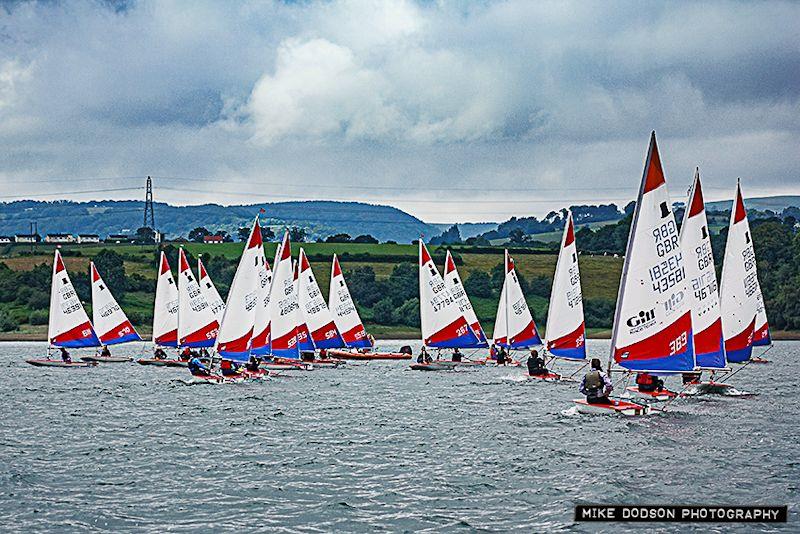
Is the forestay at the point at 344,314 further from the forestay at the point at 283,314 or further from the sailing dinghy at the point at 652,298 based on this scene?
the sailing dinghy at the point at 652,298

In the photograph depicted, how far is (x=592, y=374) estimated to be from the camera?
126ft

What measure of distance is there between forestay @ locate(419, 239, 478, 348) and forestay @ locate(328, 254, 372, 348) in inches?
438

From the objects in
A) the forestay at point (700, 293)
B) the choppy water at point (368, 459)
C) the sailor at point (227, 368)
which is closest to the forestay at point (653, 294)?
the choppy water at point (368, 459)

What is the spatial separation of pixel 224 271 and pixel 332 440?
117209 millimetres

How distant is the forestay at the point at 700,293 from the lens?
4288cm

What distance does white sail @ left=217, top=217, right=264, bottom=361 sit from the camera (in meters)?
55.1

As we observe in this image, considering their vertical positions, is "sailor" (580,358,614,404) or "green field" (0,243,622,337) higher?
"green field" (0,243,622,337)

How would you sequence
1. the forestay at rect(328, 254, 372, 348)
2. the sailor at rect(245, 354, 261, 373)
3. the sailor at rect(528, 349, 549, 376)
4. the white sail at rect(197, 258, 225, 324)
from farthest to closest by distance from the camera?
1. the forestay at rect(328, 254, 372, 348)
2. the white sail at rect(197, 258, 225, 324)
3. the sailor at rect(245, 354, 261, 373)
4. the sailor at rect(528, 349, 549, 376)

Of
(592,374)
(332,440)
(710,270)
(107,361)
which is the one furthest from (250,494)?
(107,361)

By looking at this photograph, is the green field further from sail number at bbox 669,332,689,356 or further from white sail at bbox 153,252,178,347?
sail number at bbox 669,332,689,356

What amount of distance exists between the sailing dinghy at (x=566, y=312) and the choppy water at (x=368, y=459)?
167 inches

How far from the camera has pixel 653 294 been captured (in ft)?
124

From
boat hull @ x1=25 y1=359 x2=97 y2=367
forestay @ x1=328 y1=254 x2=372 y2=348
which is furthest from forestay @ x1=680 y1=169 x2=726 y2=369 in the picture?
boat hull @ x1=25 y1=359 x2=97 y2=367

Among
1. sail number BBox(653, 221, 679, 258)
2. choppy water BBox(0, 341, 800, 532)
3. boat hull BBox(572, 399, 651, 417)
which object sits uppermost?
sail number BBox(653, 221, 679, 258)
